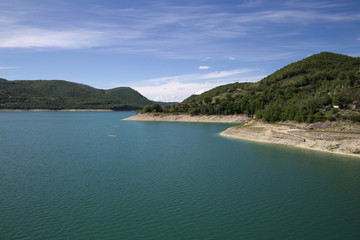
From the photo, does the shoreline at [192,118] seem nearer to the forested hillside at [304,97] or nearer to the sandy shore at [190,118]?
the sandy shore at [190,118]

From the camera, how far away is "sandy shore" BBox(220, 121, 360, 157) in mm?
42188

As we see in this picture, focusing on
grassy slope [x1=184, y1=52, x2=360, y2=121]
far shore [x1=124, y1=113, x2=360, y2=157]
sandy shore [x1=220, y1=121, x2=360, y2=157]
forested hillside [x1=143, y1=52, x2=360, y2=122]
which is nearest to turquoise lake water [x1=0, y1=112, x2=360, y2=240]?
sandy shore [x1=220, y1=121, x2=360, y2=157]

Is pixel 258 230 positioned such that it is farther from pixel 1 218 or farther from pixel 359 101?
pixel 359 101

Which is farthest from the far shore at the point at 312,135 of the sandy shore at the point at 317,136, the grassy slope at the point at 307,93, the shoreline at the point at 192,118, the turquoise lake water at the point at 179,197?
the shoreline at the point at 192,118

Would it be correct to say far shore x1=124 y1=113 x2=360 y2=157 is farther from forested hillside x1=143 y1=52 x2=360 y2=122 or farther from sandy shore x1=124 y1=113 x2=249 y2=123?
sandy shore x1=124 y1=113 x2=249 y2=123

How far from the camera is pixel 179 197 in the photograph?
74.1 feet

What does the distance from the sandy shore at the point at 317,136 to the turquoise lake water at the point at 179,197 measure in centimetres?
465

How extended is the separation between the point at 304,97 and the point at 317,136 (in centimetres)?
3185

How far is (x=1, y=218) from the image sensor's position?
1805 cm

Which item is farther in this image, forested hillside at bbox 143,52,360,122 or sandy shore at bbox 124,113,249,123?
sandy shore at bbox 124,113,249,123

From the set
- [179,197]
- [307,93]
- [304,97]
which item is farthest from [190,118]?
[179,197]

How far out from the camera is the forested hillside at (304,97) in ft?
190

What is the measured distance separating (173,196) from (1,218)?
1267 centimetres

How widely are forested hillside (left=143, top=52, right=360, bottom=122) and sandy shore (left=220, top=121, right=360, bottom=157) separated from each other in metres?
2.60
